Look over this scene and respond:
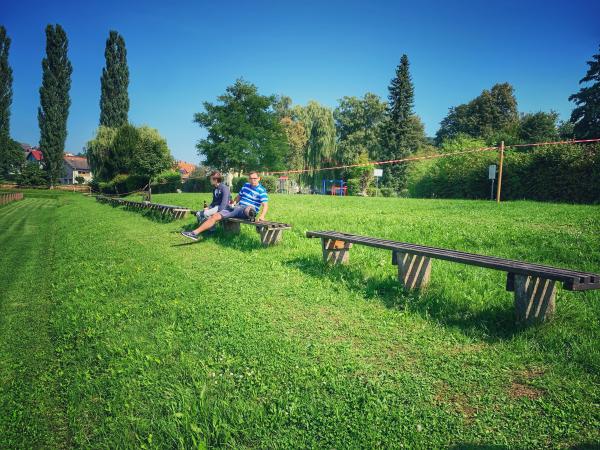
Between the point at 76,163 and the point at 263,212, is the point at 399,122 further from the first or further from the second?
the point at 76,163

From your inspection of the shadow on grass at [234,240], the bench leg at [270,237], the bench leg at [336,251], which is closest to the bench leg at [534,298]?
the bench leg at [336,251]

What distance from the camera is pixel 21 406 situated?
2637mm

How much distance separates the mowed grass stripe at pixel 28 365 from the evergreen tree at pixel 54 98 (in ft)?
170

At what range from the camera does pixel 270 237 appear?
21.4 ft

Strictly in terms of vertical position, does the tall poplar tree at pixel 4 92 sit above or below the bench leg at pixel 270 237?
above

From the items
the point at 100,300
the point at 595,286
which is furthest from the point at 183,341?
the point at 595,286

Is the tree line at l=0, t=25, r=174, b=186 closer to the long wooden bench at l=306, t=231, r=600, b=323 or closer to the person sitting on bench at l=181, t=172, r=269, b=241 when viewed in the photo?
the person sitting on bench at l=181, t=172, r=269, b=241

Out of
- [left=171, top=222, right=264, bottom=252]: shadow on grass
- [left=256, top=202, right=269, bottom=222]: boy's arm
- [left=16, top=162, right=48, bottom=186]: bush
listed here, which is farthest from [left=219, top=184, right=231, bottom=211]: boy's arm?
[left=16, top=162, right=48, bottom=186]: bush

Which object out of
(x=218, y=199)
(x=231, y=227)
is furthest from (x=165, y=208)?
(x=231, y=227)

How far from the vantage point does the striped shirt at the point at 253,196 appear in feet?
26.0

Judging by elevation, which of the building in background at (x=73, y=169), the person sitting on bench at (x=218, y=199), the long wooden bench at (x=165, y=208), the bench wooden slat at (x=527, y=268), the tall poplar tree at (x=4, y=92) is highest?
the tall poplar tree at (x=4, y=92)

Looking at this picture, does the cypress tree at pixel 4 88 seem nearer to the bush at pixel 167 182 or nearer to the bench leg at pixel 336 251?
the bush at pixel 167 182

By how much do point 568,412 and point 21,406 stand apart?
3697 mm

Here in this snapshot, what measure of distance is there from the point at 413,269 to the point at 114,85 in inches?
2118
